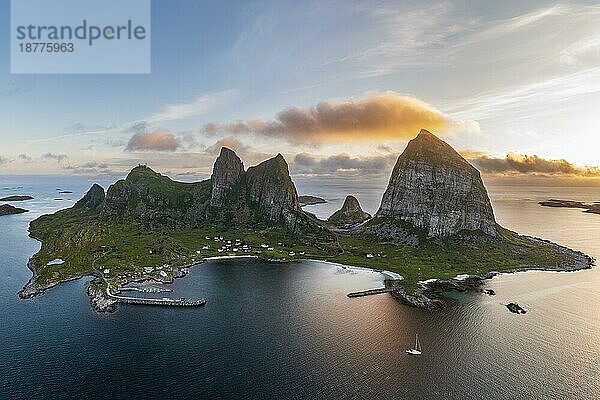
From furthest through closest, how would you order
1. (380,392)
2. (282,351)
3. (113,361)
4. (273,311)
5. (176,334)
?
(273,311) → (176,334) → (282,351) → (113,361) → (380,392)

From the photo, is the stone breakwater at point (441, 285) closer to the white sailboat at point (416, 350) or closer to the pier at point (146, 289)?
the white sailboat at point (416, 350)

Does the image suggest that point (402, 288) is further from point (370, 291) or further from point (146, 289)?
point (146, 289)

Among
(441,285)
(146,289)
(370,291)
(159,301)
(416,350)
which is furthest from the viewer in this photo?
(441,285)

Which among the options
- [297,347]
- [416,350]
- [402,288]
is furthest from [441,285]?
[297,347]

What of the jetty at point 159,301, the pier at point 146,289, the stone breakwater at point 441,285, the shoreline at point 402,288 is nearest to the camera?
the jetty at point 159,301

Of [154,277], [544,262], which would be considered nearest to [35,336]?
[154,277]

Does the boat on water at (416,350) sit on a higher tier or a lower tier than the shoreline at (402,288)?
lower

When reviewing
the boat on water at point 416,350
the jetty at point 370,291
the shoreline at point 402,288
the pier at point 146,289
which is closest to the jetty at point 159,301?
the shoreline at point 402,288

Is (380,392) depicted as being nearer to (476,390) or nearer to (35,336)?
(476,390)

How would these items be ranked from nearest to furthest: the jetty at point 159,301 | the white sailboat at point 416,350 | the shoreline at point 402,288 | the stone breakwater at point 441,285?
the white sailboat at point 416,350 → the jetty at point 159,301 → the shoreline at point 402,288 → the stone breakwater at point 441,285
